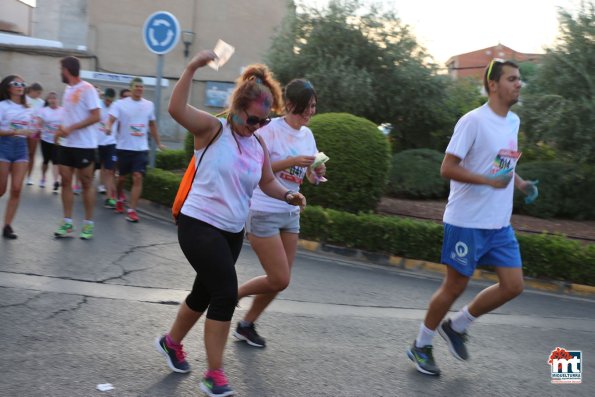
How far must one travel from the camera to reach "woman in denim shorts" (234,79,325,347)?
14.6 ft

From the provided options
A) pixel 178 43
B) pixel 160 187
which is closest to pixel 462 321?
pixel 160 187

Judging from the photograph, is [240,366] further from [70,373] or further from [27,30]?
[27,30]

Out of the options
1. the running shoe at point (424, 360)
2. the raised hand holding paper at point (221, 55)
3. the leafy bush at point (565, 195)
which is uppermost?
the raised hand holding paper at point (221, 55)

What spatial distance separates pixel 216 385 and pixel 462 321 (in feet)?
5.80

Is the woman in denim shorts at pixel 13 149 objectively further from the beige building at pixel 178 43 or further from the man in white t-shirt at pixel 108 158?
the beige building at pixel 178 43

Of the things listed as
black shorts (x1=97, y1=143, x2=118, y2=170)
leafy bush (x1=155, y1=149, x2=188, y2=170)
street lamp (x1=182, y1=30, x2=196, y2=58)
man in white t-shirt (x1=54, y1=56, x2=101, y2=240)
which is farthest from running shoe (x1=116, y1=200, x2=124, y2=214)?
street lamp (x1=182, y1=30, x2=196, y2=58)

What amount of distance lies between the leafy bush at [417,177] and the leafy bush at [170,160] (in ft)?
14.2

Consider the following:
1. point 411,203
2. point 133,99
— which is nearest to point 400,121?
point 411,203

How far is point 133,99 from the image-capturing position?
973cm

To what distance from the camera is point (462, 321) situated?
4.53m

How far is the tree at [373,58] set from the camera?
14.9 metres

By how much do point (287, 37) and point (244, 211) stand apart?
Result: 1227 cm

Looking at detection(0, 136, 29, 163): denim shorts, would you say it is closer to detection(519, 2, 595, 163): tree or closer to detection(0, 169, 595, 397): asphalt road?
detection(0, 169, 595, 397): asphalt road

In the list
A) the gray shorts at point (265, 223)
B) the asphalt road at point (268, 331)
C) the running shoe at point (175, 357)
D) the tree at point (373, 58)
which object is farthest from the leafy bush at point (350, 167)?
the running shoe at point (175, 357)
